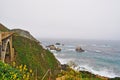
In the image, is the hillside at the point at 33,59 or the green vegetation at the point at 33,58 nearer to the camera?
the hillside at the point at 33,59

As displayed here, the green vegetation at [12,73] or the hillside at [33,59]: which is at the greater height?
the green vegetation at [12,73]

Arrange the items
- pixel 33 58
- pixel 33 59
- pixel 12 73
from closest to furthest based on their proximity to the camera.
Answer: pixel 12 73 < pixel 33 59 < pixel 33 58

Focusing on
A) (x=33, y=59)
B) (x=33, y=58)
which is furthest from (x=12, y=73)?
(x=33, y=58)

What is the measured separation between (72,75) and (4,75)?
16.1 feet

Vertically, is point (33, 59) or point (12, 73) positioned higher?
point (12, 73)

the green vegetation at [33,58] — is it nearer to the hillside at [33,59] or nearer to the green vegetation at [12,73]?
the hillside at [33,59]

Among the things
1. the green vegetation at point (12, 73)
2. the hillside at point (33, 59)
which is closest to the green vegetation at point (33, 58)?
the hillside at point (33, 59)

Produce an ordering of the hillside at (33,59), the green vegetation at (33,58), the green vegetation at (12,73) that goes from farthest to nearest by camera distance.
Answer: the green vegetation at (33,58) → the hillside at (33,59) → the green vegetation at (12,73)

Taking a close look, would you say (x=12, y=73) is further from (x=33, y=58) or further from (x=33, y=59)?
(x=33, y=58)

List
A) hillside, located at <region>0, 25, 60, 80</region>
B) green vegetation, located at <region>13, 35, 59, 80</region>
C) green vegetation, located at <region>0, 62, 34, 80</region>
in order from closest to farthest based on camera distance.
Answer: green vegetation, located at <region>0, 62, 34, 80</region>
hillside, located at <region>0, 25, 60, 80</region>
green vegetation, located at <region>13, 35, 59, 80</region>

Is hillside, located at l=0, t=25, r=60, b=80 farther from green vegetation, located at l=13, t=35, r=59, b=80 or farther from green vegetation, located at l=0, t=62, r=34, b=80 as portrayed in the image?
green vegetation, located at l=0, t=62, r=34, b=80

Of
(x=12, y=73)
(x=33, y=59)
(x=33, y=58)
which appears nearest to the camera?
(x=12, y=73)

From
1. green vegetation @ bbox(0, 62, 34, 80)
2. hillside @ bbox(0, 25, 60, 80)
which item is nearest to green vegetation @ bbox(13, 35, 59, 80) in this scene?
hillside @ bbox(0, 25, 60, 80)

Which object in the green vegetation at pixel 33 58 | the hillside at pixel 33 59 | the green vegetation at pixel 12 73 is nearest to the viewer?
the green vegetation at pixel 12 73
